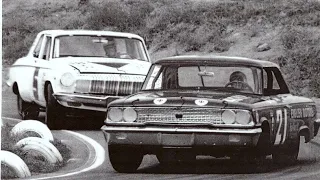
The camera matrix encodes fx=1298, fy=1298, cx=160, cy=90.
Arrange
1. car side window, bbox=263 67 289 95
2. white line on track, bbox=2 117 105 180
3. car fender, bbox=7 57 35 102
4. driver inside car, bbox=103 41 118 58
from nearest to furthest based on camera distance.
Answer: white line on track, bbox=2 117 105 180 < car side window, bbox=263 67 289 95 < driver inside car, bbox=103 41 118 58 < car fender, bbox=7 57 35 102

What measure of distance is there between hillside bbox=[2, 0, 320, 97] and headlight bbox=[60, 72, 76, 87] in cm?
A: 784

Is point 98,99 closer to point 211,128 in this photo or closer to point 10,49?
point 211,128

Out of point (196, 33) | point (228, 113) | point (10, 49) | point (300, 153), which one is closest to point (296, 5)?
point (196, 33)

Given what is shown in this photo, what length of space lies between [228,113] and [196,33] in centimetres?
2194

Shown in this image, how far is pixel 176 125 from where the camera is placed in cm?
977

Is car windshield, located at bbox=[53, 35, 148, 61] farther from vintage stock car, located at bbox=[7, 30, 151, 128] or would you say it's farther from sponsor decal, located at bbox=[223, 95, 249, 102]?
sponsor decal, located at bbox=[223, 95, 249, 102]

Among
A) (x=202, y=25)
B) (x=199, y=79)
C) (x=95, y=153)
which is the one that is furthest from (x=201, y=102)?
(x=202, y=25)

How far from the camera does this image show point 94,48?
51.7ft

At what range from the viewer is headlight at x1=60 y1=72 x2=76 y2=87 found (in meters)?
14.8

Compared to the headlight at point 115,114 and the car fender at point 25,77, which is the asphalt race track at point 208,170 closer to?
the headlight at point 115,114

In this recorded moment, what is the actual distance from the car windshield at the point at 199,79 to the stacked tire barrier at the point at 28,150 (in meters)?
0.96

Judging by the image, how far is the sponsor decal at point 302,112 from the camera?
10.8 m

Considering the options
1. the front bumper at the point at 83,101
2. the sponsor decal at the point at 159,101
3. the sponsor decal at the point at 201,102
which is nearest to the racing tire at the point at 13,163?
the sponsor decal at the point at 159,101

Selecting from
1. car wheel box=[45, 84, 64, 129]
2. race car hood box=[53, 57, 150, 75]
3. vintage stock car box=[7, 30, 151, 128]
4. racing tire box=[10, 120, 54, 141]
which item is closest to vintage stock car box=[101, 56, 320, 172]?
racing tire box=[10, 120, 54, 141]
